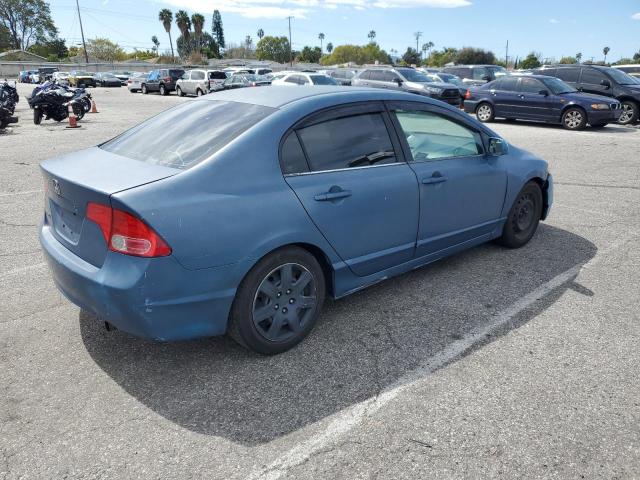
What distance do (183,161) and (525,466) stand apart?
94.7 inches

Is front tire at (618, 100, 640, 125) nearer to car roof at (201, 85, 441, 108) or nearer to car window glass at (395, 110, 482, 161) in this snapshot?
car window glass at (395, 110, 482, 161)

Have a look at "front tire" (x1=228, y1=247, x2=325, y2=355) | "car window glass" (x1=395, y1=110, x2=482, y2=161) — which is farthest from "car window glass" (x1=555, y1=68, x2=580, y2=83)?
"front tire" (x1=228, y1=247, x2=325, y2=355)

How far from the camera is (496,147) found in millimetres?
4488

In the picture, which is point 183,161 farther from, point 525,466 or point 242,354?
point 525,466

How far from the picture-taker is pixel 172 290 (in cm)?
266

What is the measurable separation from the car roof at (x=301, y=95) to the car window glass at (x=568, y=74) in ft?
51.6

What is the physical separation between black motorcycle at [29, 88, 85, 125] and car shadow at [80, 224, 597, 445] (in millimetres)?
15285

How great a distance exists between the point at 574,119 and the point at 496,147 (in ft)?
40.3

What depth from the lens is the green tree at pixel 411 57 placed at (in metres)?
106

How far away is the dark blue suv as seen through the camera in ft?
47.7

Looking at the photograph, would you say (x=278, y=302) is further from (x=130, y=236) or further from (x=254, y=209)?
(x=130, y=236)

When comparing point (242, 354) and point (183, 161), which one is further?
point (242, 354)

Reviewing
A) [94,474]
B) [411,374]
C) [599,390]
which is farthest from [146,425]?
[599,390]

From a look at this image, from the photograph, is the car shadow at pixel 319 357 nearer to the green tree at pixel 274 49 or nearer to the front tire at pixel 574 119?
the front tire at pixel 574 119
